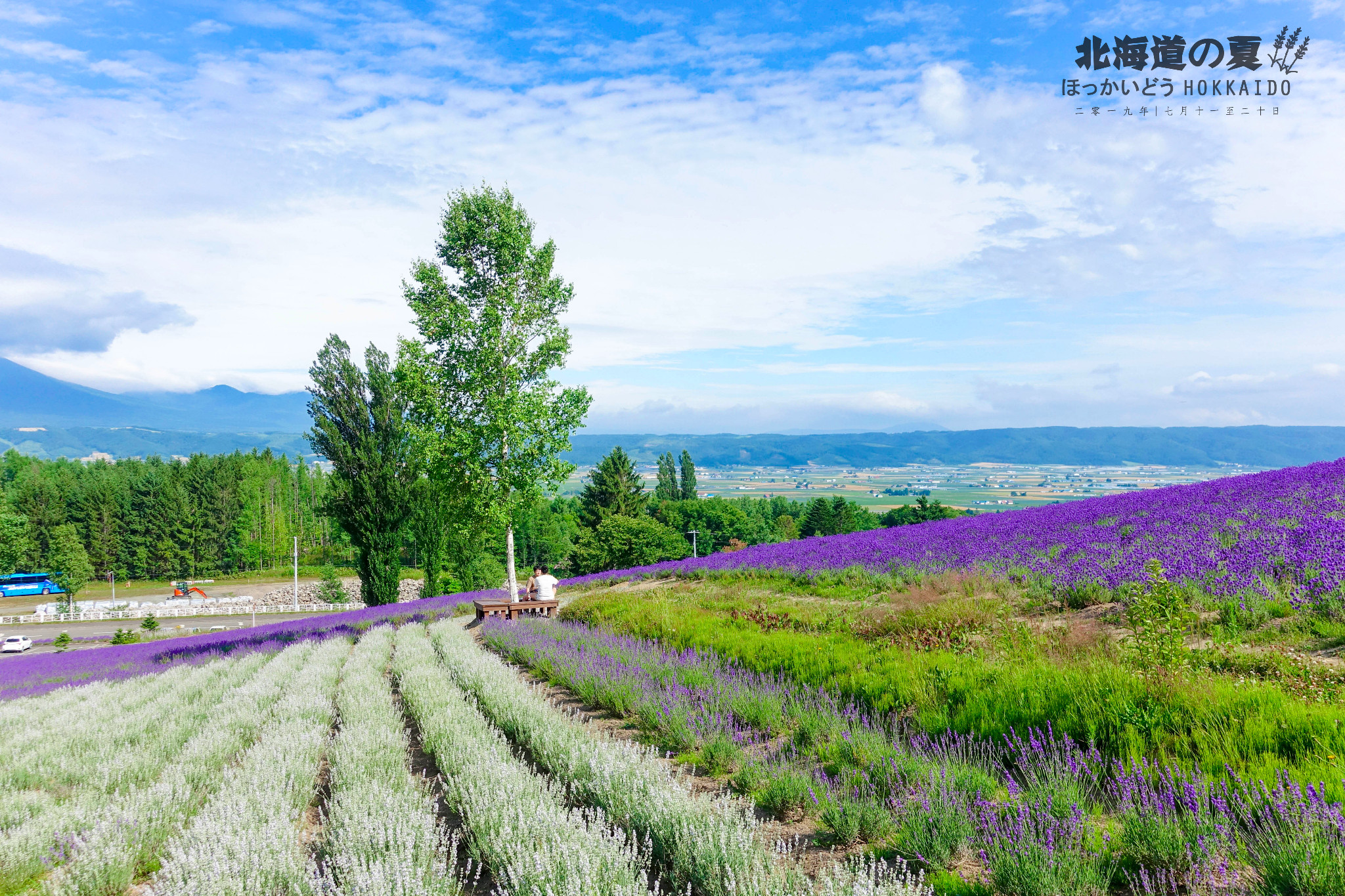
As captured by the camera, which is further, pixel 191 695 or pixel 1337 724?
pixel 191 695

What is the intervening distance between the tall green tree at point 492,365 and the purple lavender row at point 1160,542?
599 cm

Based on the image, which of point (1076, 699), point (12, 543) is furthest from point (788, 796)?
point (12, 543)

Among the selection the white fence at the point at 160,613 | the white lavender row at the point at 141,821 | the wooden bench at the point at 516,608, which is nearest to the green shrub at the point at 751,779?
the white lavender row at the point at 141,821

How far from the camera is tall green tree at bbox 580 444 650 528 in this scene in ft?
192

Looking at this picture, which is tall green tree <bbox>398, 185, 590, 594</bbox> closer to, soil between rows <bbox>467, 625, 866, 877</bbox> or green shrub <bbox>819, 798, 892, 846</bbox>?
soil between rows <bbox>467, 625, 866, 877</bbox>

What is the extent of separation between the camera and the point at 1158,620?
507 cm

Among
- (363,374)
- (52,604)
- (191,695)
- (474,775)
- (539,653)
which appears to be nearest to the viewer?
(474,775)

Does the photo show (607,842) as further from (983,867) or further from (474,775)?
(983,867)

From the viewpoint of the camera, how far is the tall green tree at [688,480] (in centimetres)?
8838

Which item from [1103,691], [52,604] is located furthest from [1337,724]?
[52,604]

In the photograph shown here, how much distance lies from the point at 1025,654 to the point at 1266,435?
184204 millimetres

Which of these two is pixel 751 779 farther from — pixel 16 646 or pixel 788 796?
pixel 16 646

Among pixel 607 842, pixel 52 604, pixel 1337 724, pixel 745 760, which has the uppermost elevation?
pixel 1337 724

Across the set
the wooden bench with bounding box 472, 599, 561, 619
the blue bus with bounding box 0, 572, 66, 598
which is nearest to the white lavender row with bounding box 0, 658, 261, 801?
the wooden bench with bounding box 472, 599, 561, 619
